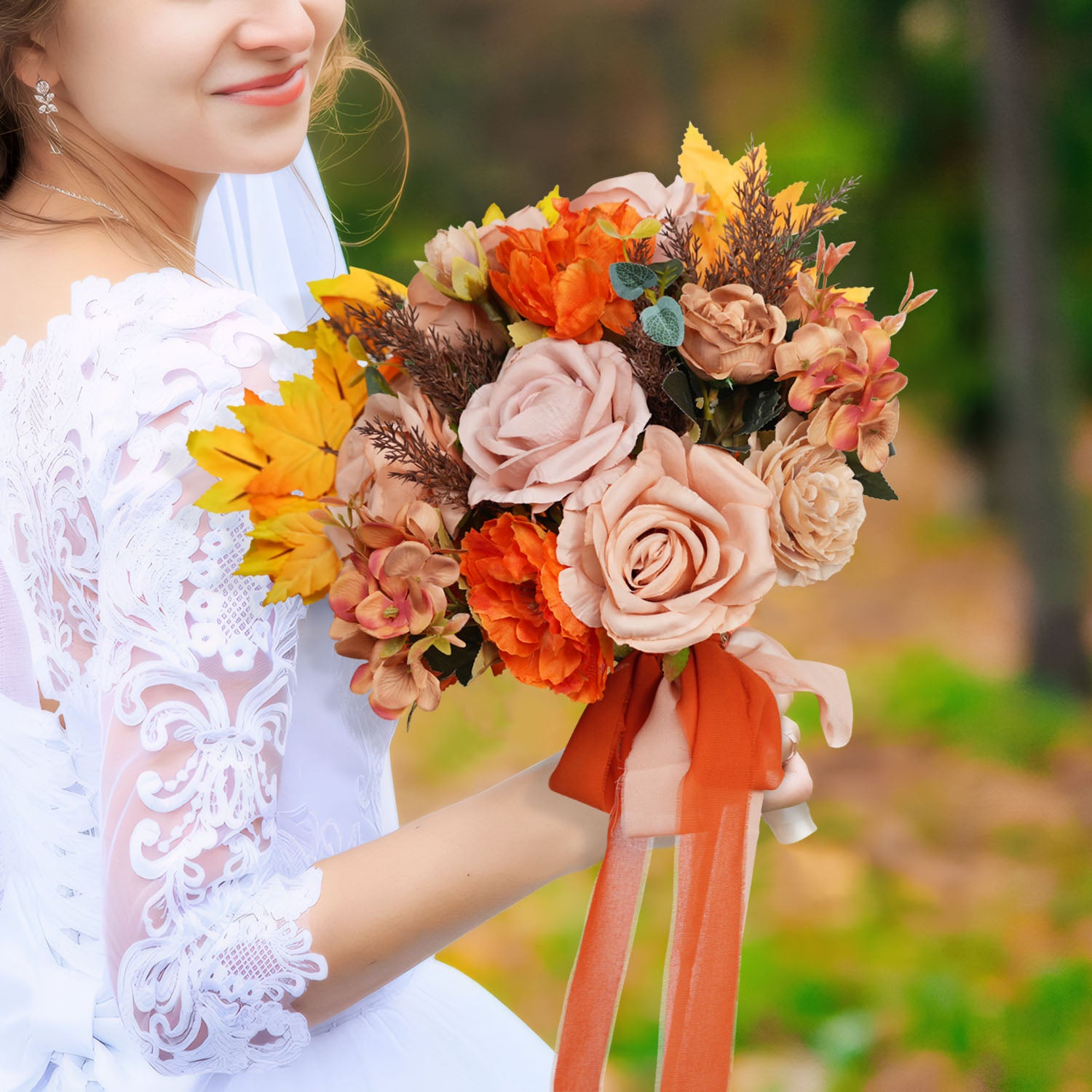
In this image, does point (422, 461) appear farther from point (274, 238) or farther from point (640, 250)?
point (274, 238)

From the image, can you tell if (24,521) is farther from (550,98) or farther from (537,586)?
(550,98)

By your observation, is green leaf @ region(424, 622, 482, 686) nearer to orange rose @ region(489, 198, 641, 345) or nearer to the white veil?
orange rose @ region(489, 198, 641, 345)

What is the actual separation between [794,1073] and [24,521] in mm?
2750

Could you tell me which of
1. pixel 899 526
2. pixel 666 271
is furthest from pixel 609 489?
pixel 899 526

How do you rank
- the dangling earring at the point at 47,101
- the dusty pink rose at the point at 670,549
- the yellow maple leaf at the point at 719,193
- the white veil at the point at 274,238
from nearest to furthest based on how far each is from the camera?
1. the dusty pink rose at the point at 670,549
2. the yellow maple leaf at the point at 719,193
3. the dangling earring at the point at 47,101
4. the white veil at the point at 274,238

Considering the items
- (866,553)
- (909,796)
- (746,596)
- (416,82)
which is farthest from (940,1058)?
(416,82)

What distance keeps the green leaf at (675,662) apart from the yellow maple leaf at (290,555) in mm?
245

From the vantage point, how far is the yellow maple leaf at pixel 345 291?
0.89 metres

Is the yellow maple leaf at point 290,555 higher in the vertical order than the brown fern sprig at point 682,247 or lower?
lower

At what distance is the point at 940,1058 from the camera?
316 cm

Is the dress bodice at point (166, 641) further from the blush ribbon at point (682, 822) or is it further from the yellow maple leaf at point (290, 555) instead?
the blush ribbon at point (682, 822)

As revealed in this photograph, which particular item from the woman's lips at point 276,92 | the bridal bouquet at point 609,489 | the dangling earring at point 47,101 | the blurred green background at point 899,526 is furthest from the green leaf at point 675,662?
Result: the dangling earring at point 47,101

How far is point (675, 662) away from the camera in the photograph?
86 centimetres

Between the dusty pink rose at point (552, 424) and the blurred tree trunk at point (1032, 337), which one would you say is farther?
the blurred tree trunk at point (1032, 337)
